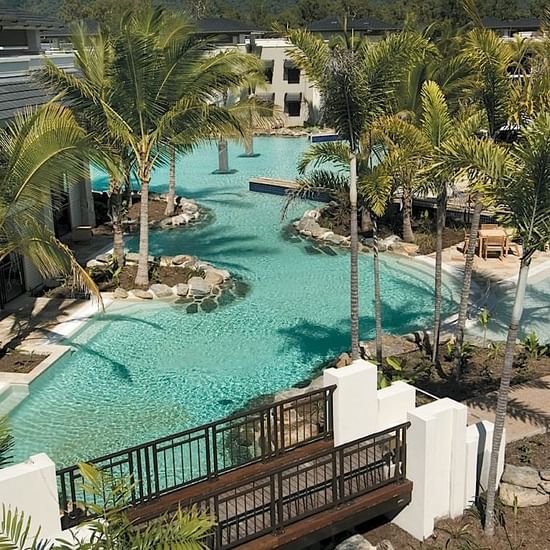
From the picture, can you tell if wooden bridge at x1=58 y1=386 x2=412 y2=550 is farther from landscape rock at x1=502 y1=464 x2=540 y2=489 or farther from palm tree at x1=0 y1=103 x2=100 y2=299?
palm tree at x1=0 y1=103 x2=100 y2=299

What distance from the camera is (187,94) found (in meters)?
16.2

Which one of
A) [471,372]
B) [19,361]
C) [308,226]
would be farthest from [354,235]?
[308,226]

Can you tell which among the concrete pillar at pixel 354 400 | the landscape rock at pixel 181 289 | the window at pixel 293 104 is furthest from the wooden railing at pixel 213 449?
the window at pixel 293 104

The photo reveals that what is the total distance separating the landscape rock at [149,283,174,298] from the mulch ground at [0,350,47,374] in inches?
149

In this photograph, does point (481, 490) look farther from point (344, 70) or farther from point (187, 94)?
point (187, 94)

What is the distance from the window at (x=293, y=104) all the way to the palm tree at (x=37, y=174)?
37.0 metres

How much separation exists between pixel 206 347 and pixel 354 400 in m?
5.72

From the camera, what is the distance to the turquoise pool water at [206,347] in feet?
37.4

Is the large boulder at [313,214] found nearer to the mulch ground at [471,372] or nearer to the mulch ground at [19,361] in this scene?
the mulch ground at [471,372]

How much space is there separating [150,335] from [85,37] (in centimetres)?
757

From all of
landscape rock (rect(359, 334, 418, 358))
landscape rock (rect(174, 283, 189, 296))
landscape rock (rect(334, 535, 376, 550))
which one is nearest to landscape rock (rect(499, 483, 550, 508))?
landscape rock (rect(334, 535, 376, 550))

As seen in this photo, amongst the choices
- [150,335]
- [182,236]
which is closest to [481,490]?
[150,335]

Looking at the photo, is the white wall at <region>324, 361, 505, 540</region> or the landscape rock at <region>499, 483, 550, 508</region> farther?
the landscape rock at <region>499, 483, 550, 508</region>

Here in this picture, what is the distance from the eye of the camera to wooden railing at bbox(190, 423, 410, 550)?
7.24 m
